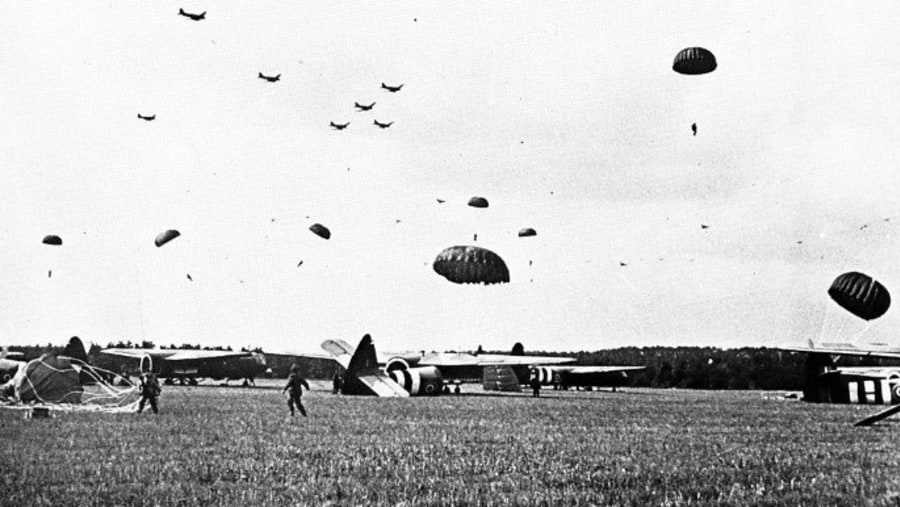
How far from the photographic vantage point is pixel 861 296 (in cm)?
3069

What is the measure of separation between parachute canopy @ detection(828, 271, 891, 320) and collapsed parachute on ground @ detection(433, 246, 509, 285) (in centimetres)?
1279

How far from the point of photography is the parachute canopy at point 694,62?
27.1 m

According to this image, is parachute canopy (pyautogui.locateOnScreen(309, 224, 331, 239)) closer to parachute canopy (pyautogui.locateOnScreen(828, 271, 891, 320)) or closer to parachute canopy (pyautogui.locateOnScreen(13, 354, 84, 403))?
parachute canopy (pyautogui.locateOnScreen(13, 354, 84, 403))

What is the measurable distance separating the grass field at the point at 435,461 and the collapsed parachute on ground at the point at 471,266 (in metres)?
13.8

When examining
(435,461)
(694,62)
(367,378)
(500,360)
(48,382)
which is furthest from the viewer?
(500,360)

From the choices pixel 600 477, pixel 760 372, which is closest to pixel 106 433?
pixel 600 477

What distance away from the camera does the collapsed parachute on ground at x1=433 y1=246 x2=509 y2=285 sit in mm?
36906

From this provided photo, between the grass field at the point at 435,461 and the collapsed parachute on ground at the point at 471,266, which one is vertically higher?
the collapsed parachute on ground at the point at 471,266

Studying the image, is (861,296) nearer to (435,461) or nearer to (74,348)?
(435,461)

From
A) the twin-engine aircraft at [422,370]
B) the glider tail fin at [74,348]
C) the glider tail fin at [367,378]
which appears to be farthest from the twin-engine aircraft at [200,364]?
the glider tail fin at [367,378]

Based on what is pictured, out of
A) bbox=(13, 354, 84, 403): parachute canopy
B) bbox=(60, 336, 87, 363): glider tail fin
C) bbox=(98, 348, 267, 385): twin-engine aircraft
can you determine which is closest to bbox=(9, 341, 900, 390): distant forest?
bbox=(98, 348, 267, 385): twin-engine aircraft

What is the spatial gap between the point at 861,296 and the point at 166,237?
1071 inches

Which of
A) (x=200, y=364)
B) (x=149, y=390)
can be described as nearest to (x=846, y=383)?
(x=149, y=390)

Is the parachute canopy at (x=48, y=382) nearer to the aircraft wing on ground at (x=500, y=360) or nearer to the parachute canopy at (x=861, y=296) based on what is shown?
the parachute canopy at (x=861, y=296)
